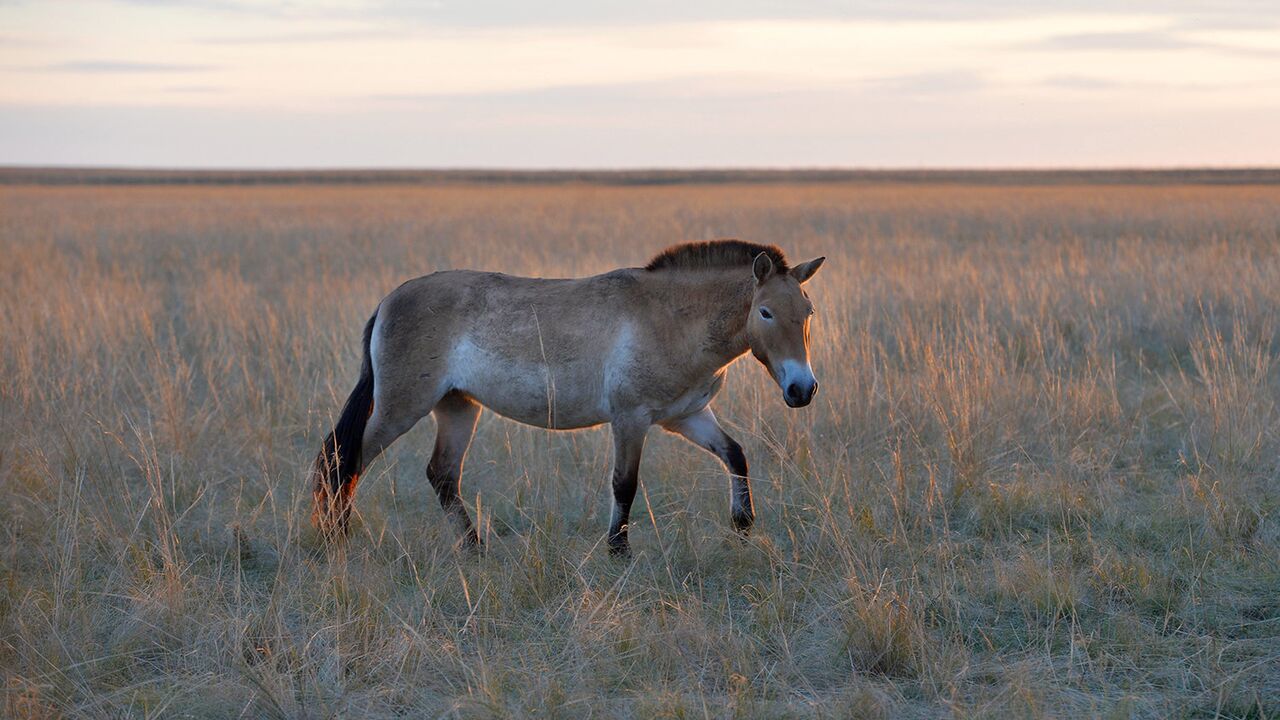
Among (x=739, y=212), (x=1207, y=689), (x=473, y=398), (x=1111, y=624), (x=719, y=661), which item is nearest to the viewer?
(x=1207, y=689)

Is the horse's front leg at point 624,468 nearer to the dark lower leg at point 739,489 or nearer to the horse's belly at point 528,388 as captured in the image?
the horse's belly at point 528,388

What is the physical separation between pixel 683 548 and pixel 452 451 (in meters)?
1.42

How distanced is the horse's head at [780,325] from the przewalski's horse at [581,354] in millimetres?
11

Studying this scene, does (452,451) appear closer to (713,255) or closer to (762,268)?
(713,255)

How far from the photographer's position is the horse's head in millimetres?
4734

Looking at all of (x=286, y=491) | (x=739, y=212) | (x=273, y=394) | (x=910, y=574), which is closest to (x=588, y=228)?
(x=739, y=212)

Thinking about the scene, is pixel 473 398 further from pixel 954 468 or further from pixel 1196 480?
pixel 1196 480

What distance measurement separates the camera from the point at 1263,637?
4168 mm

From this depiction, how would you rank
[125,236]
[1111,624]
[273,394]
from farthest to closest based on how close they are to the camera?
[125,236], [273,394], [1111,624]

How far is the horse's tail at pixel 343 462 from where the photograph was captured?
5.26 m

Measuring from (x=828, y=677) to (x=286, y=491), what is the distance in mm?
3848

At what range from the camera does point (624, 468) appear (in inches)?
200

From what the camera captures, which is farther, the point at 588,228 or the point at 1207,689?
the point at 588,228

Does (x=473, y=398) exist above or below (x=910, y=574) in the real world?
above
